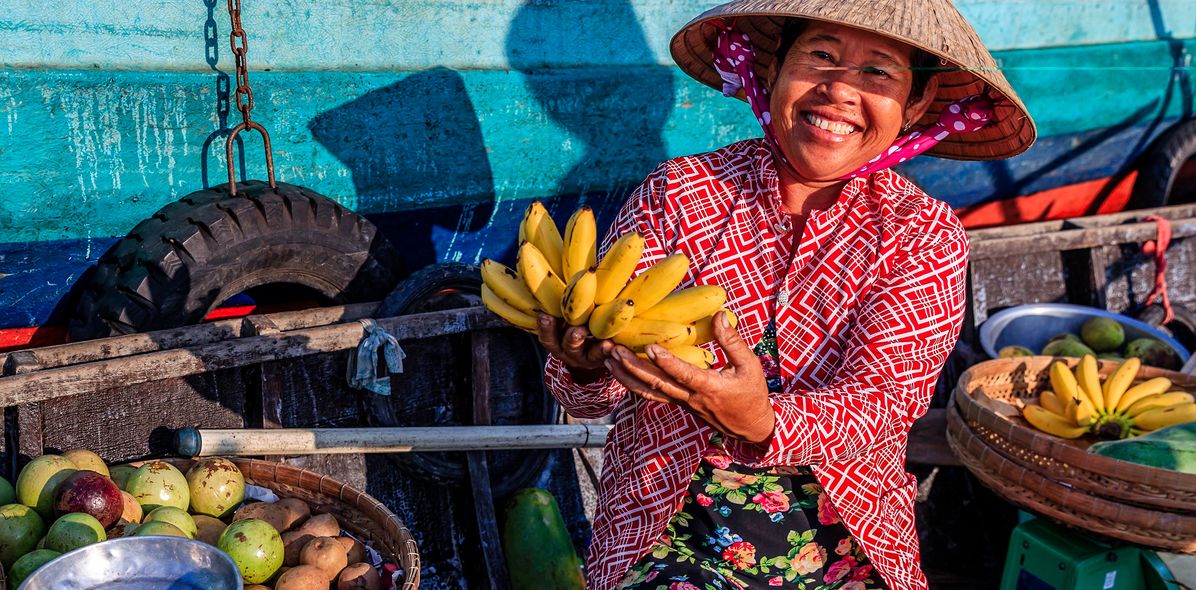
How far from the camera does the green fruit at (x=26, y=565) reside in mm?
1979

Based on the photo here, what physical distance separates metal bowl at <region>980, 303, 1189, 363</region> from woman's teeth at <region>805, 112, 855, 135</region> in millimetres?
2108

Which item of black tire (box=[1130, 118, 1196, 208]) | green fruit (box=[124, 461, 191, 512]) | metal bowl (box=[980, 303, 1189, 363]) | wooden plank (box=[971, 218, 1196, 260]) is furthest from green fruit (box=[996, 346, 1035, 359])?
green fruit (box=[124, 461, 191, 512])

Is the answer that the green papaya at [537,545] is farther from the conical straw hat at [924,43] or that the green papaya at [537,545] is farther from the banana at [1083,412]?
the banana at [1083,412]

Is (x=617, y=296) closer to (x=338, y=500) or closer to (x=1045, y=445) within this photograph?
(x=338, y=500)

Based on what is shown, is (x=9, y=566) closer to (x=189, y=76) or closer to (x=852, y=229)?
(x=189, y=76)

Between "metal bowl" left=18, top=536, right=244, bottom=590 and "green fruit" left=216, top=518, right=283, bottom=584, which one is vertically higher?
"metal bowl" left=18, top=536, right=244, bottom=590

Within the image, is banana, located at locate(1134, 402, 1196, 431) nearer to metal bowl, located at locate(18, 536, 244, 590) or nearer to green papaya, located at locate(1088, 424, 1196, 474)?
green papaya, located at locate(1088, 424, 1196, 474)

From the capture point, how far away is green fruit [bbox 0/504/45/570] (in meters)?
2.07

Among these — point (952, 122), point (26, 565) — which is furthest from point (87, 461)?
point (952, 122)

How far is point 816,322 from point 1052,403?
1.40 metres

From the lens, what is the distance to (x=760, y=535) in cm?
220

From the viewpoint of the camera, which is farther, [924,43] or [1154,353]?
[1154,353]

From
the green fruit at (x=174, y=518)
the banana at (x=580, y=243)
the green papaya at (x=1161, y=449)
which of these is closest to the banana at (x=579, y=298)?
the banana at (x=580, y=243)

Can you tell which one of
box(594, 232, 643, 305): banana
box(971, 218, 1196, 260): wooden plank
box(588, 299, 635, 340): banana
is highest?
box(594, 232, 643, 305): banana
